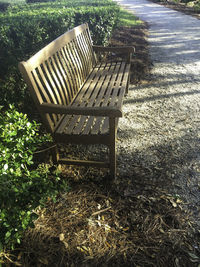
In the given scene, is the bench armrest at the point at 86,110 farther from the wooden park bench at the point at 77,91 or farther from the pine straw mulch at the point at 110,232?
the pine straw mulch at the point at 110,232

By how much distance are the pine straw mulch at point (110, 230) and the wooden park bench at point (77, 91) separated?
33 cm

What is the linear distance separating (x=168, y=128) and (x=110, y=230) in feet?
6.59

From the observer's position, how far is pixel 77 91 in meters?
3.06

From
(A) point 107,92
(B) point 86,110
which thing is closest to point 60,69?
(A) point 107,92

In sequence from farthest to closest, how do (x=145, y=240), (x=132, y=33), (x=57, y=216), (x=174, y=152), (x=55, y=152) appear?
(x=132, y=33) < (x=174, y=152) < (x=55, y=152) < (x=57, y=216) < (x=145, y=240)

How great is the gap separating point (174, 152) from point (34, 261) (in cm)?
214

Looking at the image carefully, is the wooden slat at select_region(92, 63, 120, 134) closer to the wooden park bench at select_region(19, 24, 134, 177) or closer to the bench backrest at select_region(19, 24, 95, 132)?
the wooden park bench at select_region(19, 24, 134, 177)

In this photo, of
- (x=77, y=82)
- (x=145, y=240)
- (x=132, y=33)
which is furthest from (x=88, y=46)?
(x=132, y=33)

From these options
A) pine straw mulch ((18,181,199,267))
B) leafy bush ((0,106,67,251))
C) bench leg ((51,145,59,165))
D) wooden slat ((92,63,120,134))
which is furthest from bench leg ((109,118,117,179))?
leafy bush ((0,106,67,251))

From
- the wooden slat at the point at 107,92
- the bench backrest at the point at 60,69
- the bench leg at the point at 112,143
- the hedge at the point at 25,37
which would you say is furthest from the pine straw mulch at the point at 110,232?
the hedge at the point at 25,37

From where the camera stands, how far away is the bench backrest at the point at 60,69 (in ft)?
6.80

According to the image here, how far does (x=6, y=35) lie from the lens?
12.9 ft

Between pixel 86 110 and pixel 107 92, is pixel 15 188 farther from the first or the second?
pixel 107 92

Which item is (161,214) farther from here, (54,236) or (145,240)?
(54,236)
